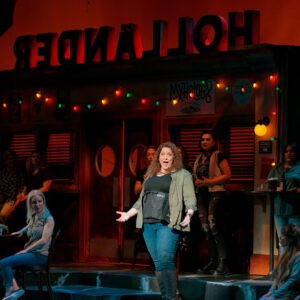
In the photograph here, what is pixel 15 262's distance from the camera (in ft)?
30.7

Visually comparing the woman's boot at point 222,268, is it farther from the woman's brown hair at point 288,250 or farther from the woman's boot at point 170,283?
the woman's brown hair at point 288,250

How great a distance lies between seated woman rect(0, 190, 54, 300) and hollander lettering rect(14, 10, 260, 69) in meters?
3.00

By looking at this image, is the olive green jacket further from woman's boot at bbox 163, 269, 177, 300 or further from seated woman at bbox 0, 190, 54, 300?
seated woman at bbox 0, 190, 54, 300

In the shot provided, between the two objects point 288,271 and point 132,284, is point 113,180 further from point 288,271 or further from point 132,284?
point 288,271

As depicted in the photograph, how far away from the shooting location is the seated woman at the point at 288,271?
787 cm

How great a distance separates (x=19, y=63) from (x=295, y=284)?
659cm

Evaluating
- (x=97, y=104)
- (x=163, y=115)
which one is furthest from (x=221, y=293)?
(x=97, y=104)

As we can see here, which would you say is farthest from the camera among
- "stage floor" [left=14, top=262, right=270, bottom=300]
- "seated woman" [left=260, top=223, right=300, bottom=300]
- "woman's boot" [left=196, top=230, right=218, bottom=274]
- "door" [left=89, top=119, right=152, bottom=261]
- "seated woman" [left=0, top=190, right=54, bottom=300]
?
"door" [left=89, top=119, right=152, bottom=261]

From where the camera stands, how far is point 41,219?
380 inches

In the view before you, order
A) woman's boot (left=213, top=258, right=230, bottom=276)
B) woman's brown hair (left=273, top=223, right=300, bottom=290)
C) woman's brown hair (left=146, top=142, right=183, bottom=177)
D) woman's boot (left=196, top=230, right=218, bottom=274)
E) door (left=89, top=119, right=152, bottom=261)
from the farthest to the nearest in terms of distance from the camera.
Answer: door (left=89, top=119, right=152, bottom=261) < woman's boot (left=196, top=230, right=218, bottom=274) < woman's boot (left=213, top=258, right=230, bottom=276) < woman's brown hair (left=146, top=142, right=183, bottom=177) < woman's brown hair (left=273, top=223, right=300, bottom=290)

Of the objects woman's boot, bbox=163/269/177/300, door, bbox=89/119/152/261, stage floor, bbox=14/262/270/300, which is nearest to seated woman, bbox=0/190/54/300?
stage floor, bbox=14/262/270/300

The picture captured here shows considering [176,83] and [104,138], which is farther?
[104,138]

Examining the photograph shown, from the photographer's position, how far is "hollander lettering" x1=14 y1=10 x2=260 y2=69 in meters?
11.0

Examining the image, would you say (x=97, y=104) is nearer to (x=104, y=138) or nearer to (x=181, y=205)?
(x=104, y=138)
